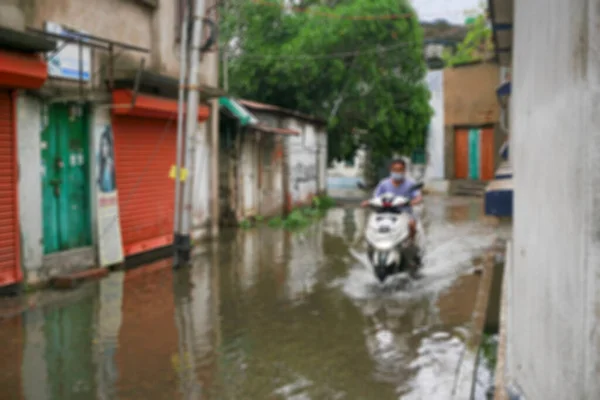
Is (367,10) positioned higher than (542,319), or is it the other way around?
(367,10)

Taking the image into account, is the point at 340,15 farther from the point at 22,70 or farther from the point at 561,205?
the point at 561,205

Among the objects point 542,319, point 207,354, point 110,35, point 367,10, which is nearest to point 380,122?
point 367,10

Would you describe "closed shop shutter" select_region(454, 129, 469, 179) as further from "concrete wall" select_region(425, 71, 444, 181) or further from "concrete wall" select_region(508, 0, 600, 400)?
"concrete wall" select_region(508, 0, 600, 400)

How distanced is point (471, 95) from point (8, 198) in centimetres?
2433

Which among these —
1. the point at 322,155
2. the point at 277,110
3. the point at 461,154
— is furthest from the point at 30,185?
the point at 461,154

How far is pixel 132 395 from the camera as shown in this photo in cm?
480

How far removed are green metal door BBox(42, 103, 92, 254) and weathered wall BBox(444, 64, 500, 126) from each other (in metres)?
21.7

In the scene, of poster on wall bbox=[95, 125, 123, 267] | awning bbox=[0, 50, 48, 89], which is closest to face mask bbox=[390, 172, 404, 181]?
poster on wall bbox=[95, 125, 123, 267]

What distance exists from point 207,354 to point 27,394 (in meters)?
1.60

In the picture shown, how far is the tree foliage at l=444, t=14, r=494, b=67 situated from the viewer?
25.6 metres

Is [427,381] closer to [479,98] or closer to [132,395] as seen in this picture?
[132,395]

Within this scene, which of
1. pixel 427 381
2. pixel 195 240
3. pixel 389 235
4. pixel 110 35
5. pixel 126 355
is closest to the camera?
pixel 427 381

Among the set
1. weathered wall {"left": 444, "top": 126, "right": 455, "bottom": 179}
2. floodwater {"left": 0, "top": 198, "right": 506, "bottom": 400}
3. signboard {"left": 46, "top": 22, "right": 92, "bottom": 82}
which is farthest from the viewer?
weathered wall {"left": 444, "top": 126, "right": 455, "bottom": 179}

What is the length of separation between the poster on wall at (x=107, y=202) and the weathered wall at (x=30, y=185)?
1.27 meters
